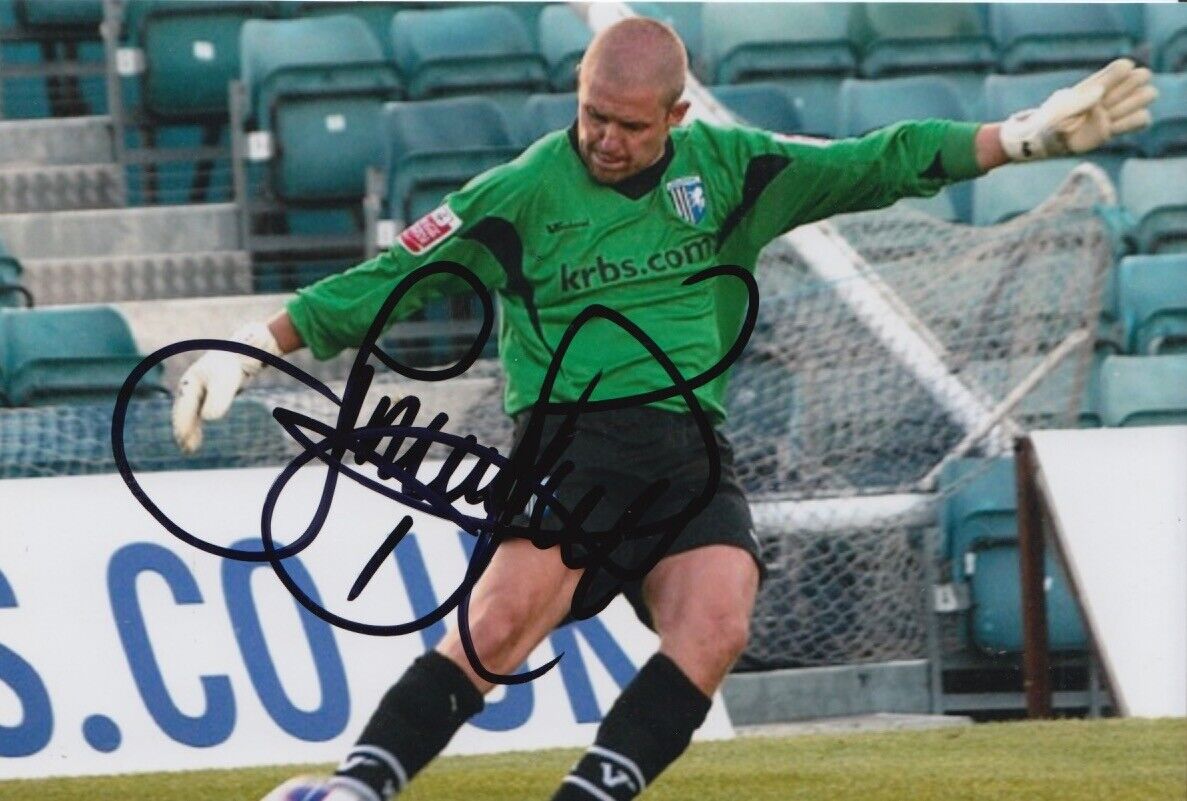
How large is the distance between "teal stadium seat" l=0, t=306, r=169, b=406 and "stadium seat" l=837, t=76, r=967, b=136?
224 centimetres

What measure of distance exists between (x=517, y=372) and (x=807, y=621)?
263 cm

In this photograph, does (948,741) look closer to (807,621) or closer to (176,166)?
(807,621)

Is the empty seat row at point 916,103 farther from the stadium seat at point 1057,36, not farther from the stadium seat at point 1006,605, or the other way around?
the stadium seat at point 1006,605

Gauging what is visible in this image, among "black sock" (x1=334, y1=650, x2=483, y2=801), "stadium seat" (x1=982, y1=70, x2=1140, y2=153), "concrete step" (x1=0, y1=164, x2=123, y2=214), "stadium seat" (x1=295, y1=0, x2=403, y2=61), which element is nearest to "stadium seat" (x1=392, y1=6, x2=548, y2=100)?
"stadium seat" (x1=295, y1=0, x2=403, y2=61)

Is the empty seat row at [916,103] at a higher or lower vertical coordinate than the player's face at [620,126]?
lower

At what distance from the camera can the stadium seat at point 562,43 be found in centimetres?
735

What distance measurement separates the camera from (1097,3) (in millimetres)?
7492

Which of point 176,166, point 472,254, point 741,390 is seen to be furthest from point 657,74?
point 176,166

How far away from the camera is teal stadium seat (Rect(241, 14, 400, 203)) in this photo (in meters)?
7.14

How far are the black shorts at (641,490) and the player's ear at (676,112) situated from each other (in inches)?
18.1

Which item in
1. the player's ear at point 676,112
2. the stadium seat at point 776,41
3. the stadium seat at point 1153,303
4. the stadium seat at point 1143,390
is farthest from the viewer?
the stadium seat at point 776,41

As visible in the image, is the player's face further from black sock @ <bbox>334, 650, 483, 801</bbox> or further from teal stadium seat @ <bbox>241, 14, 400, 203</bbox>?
teal stadium seat @ <bbox>241, 14, 400, 203</bbox>
